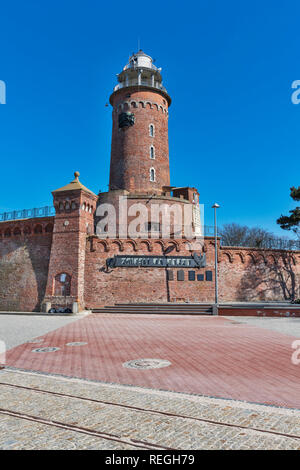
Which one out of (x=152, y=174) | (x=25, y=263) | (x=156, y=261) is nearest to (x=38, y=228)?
(x=25, y=263)

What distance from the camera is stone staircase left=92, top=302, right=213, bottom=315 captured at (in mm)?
20391

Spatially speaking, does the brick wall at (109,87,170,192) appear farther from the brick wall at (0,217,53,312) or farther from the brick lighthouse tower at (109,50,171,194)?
the brick wall at (0,217,53,312)

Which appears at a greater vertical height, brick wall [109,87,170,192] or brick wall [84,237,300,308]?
brick wall [109,87,170,192]

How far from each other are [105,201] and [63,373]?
2474 centimetres

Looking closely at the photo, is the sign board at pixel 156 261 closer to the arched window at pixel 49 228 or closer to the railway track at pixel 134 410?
the arched window at pixel 49 228

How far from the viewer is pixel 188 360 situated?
8.20 m

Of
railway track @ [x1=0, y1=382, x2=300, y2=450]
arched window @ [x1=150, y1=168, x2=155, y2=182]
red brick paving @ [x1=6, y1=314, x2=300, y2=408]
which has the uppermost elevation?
arched window @ [x1=150, y1=168, x2=155, y2=182]

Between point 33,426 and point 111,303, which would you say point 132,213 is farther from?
point 33,426

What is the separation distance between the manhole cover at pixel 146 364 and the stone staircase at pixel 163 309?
40.4 feet

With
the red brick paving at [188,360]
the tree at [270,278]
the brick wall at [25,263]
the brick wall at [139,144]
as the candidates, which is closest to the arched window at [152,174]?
the brick wall at [139,144]

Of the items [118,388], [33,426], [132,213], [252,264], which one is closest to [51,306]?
[132,213]

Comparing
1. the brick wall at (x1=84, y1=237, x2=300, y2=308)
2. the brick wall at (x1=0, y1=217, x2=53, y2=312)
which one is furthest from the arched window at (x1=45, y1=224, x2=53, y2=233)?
the brick wall at (x1=84, y1=237, x2=300, y2=308)

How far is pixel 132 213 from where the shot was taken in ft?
98.5

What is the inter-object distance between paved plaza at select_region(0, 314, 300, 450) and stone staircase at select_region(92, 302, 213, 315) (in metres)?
9.47
